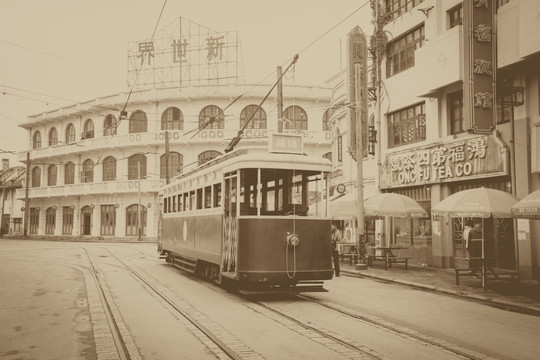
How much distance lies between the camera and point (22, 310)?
36.0ft

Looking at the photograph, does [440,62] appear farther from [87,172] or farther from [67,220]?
[67,220]

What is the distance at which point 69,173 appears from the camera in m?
55.7

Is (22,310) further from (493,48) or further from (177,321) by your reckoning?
(493,48)

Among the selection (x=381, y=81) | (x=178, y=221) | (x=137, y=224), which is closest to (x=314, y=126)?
(x=137, y=224)

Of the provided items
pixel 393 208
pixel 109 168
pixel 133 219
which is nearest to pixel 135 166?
pixel 109 168

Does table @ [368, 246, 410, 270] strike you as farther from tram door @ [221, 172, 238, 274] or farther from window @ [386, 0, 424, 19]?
window @ [386, 0, 424, 19]

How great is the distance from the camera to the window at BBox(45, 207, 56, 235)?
5716cm

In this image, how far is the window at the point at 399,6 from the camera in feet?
73.9

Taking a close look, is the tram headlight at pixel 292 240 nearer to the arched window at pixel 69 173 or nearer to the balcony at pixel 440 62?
the balcony at pixel 440 62

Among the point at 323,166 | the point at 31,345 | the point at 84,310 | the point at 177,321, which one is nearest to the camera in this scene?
the point at 31,345

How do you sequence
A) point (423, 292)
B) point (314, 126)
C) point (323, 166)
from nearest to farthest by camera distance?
point (323, 166)
point (423, 292)
point (314, 126)

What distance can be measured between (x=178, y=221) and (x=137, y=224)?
32441 mm

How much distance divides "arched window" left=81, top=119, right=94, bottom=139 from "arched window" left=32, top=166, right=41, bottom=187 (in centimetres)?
902

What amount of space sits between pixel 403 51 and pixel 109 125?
115 ft
